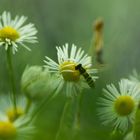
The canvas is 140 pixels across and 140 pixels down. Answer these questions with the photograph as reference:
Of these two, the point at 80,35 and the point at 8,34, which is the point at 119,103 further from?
the point at 80,35

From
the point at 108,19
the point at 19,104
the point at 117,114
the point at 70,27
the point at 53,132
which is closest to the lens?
the point at 53,132

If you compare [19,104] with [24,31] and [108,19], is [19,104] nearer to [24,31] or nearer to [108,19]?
[24,31]

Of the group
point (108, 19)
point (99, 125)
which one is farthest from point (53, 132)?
point (108, 19)

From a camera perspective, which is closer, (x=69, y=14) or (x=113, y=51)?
(x=113, y=51)

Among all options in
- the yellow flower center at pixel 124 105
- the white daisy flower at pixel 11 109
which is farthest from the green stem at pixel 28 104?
the yellow flower center at pixel 124 105

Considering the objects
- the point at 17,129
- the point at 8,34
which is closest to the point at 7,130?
the point at 17,129

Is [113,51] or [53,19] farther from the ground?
[53,19]
